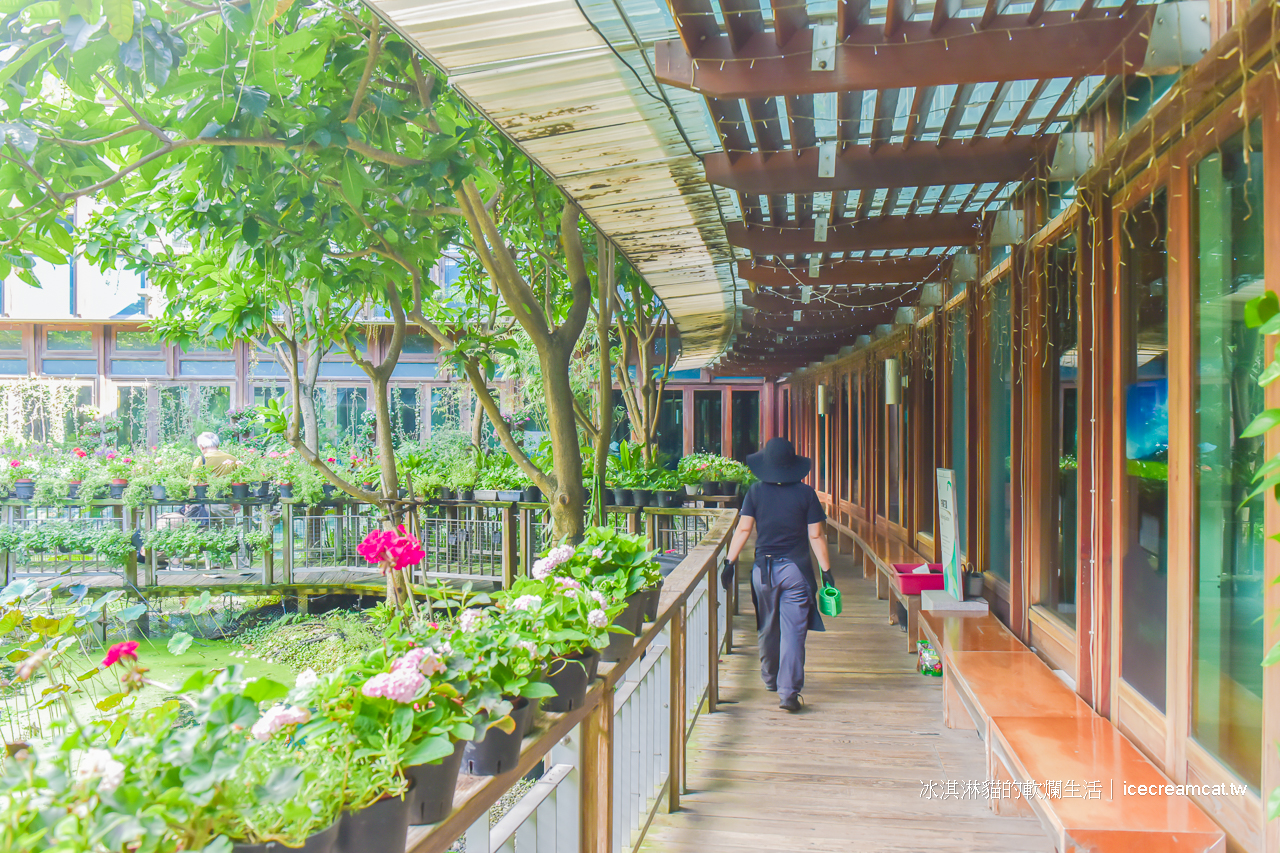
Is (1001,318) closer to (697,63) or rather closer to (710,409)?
(697,63)

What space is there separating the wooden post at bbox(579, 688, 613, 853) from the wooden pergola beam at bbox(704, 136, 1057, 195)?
6.74ft

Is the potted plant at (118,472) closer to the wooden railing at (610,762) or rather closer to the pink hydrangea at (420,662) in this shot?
the wooden railing at (610,762)

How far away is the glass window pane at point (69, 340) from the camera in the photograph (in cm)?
1603

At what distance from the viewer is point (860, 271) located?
518cm

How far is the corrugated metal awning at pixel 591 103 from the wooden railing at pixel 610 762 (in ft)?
4.93

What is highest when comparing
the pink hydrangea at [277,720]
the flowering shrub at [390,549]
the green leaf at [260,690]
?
the flowering shrub at [390,549]

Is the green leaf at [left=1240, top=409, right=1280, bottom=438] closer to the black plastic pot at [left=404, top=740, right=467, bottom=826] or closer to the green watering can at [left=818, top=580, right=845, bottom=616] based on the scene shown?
the black plastic pot at [left=404, top=740, right=467, bottom=826]

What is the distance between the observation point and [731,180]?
316 cm

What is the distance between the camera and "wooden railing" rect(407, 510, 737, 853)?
1.50 metres

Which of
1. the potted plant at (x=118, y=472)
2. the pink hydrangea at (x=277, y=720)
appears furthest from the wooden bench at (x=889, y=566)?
the potted plant at (x=118, y=472)

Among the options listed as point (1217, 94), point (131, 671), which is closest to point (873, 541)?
point (1217, 94)

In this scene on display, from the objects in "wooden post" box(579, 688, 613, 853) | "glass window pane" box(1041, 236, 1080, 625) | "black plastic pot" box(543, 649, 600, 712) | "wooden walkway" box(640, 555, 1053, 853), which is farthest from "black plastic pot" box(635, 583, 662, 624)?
"glass window pane" box(1041, 236, 1080, 625)

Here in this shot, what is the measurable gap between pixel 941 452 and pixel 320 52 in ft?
15.2

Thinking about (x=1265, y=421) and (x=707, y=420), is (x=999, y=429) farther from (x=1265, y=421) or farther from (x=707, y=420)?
(x=707, y=420)
